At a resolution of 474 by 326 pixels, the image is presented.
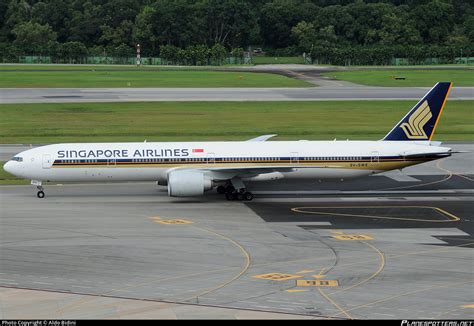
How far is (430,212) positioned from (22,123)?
53.8 m

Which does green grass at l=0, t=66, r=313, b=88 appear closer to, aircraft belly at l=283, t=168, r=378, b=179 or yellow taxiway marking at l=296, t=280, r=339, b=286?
aircraft belly at l=283, t=168, r=378, b=179

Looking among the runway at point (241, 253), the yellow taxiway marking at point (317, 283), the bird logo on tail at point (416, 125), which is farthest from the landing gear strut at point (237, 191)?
the yellow taxiway marking at point (317, 283)

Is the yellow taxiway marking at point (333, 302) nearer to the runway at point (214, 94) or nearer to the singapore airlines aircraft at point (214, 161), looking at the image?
the singapore airlines aircraft at point (214, 161)

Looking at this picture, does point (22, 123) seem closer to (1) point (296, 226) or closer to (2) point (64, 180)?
(2) point (64, 180)

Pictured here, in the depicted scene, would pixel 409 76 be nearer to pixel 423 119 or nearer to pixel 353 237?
pixel 423 119

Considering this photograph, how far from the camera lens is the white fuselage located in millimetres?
53094

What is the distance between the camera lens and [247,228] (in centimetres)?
4462

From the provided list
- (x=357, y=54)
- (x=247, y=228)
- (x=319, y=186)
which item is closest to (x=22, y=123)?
(x=319, y=186)

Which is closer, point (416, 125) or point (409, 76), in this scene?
point (416, 125)

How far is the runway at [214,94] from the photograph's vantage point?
375 ft

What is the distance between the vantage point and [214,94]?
398 feet

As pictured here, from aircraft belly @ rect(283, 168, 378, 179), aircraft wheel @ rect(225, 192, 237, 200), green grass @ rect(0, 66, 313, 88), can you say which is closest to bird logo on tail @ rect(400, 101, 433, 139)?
aircraft belly @ rect(283, 168, 378, 179)

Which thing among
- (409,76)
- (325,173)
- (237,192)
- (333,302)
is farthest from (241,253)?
(409,76)

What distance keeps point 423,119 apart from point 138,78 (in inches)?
4027
